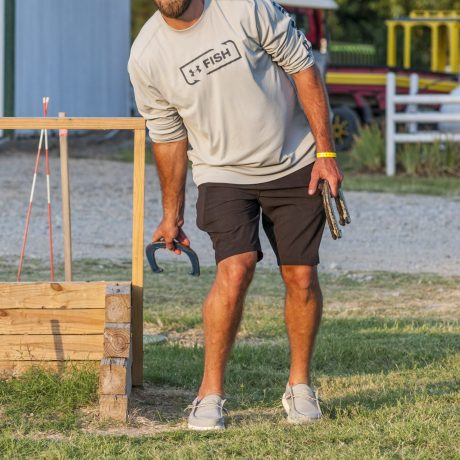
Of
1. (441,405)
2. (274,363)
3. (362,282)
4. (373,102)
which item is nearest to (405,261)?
(362,282)

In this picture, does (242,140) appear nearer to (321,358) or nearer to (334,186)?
(334,186)

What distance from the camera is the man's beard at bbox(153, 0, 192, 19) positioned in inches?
180

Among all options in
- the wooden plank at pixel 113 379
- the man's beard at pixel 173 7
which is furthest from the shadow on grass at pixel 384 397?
the man's beard at pixel 173 7

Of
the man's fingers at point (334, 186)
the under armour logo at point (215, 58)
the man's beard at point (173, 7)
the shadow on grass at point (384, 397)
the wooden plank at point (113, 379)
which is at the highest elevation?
the man's beard at point (173, 7)

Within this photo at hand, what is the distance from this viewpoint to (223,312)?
479cm

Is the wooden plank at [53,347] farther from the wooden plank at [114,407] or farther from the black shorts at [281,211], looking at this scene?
the black shorts at [281,211]

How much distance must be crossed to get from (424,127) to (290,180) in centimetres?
1519

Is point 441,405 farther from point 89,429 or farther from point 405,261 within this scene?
point 405,261

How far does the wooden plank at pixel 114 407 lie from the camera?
4785 millimetres

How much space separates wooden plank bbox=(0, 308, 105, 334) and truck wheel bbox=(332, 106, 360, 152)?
15.4 meters

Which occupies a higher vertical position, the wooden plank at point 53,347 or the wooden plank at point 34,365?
the wooden plank at point 53,347

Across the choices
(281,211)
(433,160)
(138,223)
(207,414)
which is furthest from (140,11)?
(207,414)

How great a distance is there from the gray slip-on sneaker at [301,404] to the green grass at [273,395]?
0.19 feet

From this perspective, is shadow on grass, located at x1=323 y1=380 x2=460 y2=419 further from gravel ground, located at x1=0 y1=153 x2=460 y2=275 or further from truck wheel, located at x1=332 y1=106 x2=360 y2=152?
truck wheel, located at x1=332 y1=106 x2=360 y2=152
